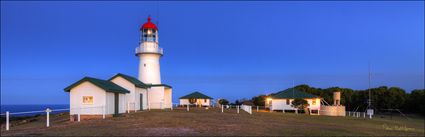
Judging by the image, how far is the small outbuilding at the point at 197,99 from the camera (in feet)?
188

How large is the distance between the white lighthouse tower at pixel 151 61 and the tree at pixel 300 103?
15.1m

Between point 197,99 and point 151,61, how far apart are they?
15851mm

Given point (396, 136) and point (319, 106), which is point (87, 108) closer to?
point (396, 136)

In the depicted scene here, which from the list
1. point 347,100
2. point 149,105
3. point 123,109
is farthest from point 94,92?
point 347,100

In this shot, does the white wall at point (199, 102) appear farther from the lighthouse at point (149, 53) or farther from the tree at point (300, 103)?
the tree at point (300, 103)

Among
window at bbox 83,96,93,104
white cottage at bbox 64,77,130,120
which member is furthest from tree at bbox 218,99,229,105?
window at bbox 83,96,93,104

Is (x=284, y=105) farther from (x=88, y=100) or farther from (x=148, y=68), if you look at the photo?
(x=88, y=100)

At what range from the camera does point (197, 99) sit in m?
58.3

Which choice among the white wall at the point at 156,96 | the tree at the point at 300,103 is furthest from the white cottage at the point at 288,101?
the white wall at the point at 156,96

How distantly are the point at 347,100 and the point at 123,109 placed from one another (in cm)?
4941

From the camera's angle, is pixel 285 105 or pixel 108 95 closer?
pixel 108 95

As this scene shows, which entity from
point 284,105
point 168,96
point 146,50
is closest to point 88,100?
point 146,50

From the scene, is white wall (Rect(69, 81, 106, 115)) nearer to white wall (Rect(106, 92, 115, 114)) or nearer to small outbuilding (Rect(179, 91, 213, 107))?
white wall (Rect(106, 92, 115, 114))

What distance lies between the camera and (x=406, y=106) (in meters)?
65.2
